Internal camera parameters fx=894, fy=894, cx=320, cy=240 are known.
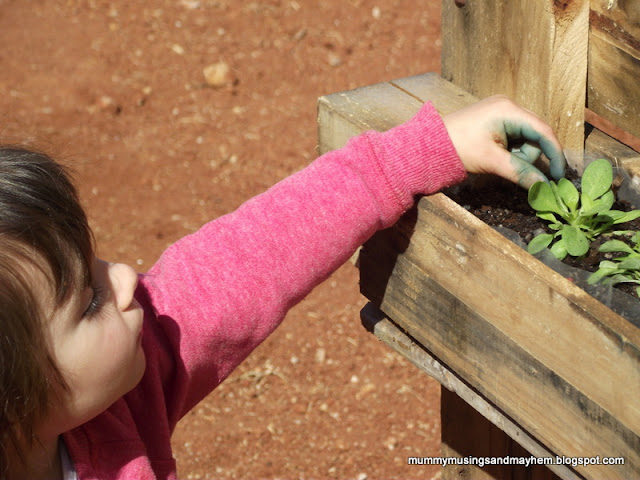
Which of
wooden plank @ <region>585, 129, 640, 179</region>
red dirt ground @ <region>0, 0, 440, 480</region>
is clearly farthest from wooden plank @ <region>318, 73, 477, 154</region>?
red dirt ground @ <region>0, 0, 440, 480</region>

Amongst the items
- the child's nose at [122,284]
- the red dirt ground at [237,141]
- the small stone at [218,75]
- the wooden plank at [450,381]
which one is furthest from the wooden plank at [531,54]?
the small stone at [218,75]

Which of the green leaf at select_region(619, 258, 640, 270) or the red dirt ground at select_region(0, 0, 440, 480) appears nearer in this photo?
the green leaf at select_region(619, 258, 640, 270)

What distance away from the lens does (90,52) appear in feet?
15.5

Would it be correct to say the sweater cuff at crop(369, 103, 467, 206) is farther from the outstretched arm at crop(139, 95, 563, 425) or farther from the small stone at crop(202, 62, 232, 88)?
the small stone at crop(202, 62, 232, 88)

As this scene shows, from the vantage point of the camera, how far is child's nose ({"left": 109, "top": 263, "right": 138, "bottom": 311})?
132 cm

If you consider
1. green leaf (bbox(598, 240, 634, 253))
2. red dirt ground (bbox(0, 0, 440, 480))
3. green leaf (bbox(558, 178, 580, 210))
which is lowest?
red dirt ground (bbox(0, 0, 440, 480))

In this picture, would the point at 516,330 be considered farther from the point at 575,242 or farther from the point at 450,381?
the point at 450,381

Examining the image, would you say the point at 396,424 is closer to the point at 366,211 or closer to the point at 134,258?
the point at 134,258

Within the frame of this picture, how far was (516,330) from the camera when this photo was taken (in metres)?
1.31

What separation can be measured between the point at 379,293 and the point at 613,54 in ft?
1.93

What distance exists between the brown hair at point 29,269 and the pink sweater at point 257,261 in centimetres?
22

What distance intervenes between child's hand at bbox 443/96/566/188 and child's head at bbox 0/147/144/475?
0.57 metres

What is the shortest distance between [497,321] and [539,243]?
0.16 metres

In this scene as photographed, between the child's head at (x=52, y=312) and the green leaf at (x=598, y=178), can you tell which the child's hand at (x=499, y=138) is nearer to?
the green leaf at (x=598, y=178)
